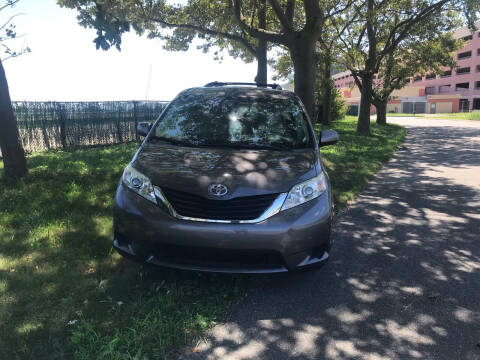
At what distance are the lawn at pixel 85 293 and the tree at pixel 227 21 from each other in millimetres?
3310

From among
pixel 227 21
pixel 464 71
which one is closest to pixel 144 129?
pixel 227 21

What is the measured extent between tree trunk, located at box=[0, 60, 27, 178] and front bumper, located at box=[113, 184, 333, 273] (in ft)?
15.2

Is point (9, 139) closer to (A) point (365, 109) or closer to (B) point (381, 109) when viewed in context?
(A) point (365, 109)

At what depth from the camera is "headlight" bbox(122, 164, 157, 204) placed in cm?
310

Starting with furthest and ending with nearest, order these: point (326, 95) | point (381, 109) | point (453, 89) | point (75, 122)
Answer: point (453, 89)
point (381, 109)
point (326, 95)
point (75, 122)

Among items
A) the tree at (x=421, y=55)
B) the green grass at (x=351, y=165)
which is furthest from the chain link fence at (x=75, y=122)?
the tree at (x=421, y=55)

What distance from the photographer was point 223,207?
2.94m

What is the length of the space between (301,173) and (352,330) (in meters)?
1.30

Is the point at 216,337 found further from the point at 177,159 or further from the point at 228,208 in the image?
the point at 177,159

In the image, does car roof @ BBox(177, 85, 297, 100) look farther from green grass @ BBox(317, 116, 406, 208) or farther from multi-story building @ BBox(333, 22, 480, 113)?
multi-story building @ BBox(333, 22, 480, 113)

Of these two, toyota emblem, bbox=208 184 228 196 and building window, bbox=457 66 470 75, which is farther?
building window, bbox=457 66 470 75

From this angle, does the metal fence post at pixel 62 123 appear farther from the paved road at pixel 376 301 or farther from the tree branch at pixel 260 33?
the paved road at pixel 376 301

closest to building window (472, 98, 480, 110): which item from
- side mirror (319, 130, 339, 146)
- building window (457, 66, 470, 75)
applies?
building window (457, 66, 470, 75)

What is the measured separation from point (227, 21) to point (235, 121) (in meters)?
13.7
